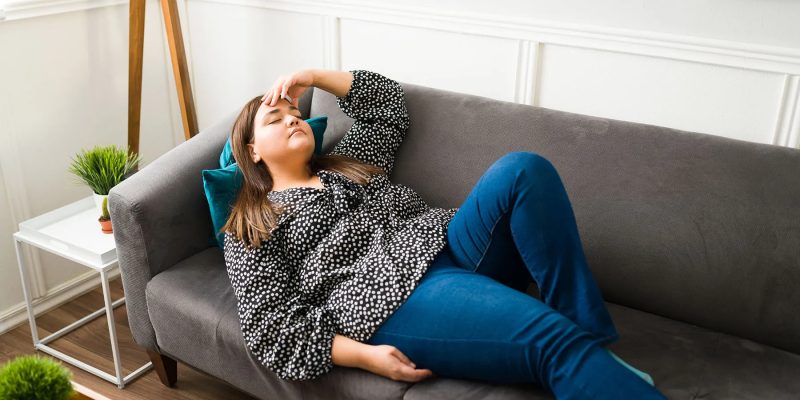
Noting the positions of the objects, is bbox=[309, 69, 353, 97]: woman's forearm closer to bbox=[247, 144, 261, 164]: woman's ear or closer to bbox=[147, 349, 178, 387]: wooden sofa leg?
bbox=[247, 144, 261, 164]: woman's ear

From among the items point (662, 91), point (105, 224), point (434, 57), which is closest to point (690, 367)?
point (662, 91)

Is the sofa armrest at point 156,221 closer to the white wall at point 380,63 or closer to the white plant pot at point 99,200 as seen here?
the white plant pot at point 99,200

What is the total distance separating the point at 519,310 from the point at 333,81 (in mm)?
925

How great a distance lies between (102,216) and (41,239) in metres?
0.19

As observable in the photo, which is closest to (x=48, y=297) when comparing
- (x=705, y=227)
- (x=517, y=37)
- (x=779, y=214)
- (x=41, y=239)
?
(x=41, y=239)

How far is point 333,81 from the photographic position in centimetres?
Answer: 208

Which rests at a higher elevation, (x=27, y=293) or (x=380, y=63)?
(x=380, y=63)

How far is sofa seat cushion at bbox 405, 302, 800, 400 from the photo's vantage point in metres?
1.51

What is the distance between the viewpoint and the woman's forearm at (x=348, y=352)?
5.17 feet

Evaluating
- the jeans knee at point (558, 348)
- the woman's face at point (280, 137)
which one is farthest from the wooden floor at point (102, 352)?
the jeans knee at point (558, 348)

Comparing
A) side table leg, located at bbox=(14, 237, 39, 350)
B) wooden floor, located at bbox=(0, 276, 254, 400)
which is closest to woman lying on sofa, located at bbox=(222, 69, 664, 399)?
wooden floor, located at bbox=(0, 276, 254, 400)

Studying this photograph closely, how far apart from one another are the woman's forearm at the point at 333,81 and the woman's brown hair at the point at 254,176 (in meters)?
0.19

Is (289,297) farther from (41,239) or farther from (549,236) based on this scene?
(41,239)

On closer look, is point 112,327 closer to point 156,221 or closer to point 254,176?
point 156,221
